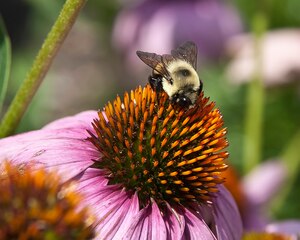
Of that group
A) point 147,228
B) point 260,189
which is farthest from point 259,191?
point 147,228

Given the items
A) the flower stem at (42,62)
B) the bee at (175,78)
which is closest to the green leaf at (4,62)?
the flower stem at (42,62)

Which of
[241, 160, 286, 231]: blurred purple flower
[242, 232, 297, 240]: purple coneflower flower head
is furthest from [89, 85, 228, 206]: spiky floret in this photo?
[241, 160, 286, 231]: blurred purple flower

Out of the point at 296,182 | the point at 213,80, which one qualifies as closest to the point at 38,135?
the point at 296,182

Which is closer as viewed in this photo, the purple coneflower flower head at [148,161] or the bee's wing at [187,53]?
the purple coneflower flower head at [148,161]

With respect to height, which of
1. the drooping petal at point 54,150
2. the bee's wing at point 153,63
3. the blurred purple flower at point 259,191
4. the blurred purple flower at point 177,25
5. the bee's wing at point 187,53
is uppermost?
the blurred purple flower at point 177,25

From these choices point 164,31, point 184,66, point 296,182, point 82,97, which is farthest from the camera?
point 82,97

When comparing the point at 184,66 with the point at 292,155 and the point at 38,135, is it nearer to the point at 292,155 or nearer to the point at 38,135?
the point at 38,135

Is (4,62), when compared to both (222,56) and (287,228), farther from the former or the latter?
(222,56)

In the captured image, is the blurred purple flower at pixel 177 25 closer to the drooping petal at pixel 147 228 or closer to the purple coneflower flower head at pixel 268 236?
the purple coneflower flower head at pixel 268 236
